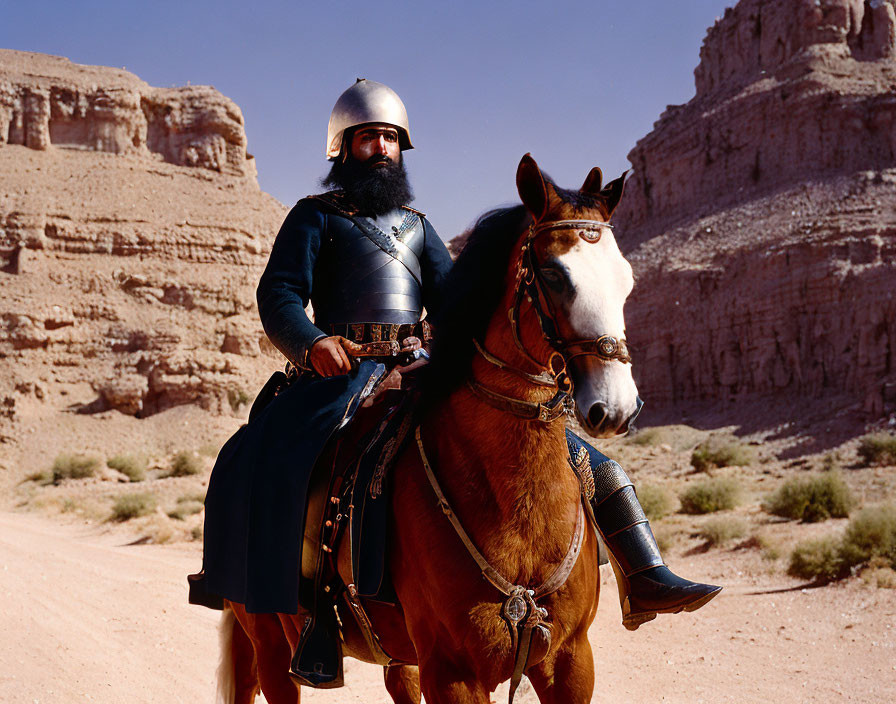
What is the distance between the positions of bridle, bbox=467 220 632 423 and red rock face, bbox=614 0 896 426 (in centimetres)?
3963

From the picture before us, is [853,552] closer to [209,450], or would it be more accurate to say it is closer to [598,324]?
[598,324]

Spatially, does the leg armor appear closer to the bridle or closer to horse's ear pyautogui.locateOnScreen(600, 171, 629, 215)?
the bridle

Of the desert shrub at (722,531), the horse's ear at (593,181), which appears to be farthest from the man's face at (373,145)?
the desert shrub at (722,531)

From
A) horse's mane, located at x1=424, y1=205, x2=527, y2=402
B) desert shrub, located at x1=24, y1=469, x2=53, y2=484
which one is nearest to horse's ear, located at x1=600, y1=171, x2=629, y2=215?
horse's mane, located at x1=424, y1=205, x2=527, y2=402

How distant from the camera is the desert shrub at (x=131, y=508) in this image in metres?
22.7

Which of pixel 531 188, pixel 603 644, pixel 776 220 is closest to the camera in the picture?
pixel 531 188

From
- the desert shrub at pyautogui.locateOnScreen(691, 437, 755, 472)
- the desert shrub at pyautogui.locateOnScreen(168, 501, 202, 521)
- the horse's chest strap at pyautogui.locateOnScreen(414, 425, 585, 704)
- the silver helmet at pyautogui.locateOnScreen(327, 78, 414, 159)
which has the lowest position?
the desert shrub at pyautogui.locateOnScreen(691, 437, 755, 472)

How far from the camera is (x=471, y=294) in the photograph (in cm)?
321

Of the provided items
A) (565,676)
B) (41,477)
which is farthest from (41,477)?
(565,676)

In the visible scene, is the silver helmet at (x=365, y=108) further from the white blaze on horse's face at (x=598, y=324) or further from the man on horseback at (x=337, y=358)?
the white blaze on horse's face at (x=598, y=324)

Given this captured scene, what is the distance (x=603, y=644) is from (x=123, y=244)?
161 feet

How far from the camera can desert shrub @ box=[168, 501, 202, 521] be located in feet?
74.0

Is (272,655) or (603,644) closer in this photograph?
(272,655)

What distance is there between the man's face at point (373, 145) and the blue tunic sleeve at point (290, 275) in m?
0.46
